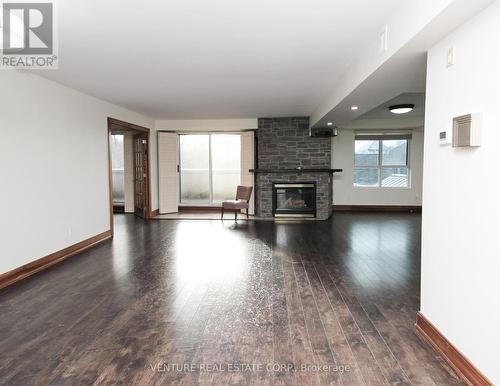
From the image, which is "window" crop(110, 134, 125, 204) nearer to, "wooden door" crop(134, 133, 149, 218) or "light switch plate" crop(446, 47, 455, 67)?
"wooden door" crop(134, 133, 149, 218)

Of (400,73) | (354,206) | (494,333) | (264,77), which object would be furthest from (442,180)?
(354,206)

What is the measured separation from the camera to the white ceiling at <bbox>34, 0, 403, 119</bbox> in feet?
7.86

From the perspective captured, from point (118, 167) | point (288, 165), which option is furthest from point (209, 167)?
point (118, 167)

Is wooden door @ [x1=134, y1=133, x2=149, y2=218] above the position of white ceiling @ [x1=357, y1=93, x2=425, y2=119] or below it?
below

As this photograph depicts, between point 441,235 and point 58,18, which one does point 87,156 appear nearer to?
point 58,18

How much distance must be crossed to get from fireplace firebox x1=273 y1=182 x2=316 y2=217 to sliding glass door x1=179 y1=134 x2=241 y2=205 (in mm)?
1623

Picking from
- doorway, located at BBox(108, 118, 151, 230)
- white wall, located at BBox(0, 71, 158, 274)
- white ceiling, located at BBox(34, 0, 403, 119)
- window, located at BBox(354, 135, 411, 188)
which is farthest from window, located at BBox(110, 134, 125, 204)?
window, located at BBox(354, 135, 411, 188)

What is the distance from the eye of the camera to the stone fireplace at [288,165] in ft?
25.9

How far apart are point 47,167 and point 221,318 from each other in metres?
3.03

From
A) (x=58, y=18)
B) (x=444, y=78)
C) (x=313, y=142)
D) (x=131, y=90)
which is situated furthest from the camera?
(x=313, y=142)

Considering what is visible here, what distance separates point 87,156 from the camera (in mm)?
5164

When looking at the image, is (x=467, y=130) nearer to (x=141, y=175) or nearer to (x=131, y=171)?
(x=141, y=175)

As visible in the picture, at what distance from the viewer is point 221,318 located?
8.98 feet

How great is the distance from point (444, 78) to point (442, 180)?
0.66 metres
